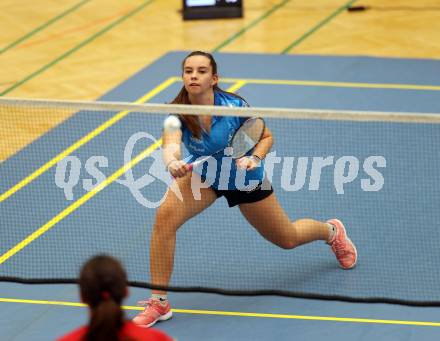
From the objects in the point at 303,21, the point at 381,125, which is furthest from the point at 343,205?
the point at 303,21

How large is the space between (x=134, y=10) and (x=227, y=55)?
8.42ft

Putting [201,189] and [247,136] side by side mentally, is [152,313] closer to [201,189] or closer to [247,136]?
[201,189]

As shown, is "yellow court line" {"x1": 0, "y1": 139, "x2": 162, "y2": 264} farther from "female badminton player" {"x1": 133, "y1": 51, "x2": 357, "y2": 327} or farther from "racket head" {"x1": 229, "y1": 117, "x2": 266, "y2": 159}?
"racket head" {"x1": 229, "y1": 117, "x2": 266, "y2": 159}

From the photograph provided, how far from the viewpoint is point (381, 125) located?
9.85 meters

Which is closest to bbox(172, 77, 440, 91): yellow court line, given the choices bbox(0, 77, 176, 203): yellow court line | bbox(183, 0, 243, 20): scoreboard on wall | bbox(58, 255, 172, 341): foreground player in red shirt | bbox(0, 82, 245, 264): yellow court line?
bbox(0, 77, 176, 203): yellow court line

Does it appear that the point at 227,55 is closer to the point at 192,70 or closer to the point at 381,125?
the point at 381,125

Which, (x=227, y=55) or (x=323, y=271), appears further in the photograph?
(x=227, y=55)

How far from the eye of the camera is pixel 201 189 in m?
7.04

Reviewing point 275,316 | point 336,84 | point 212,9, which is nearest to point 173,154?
point 275,316

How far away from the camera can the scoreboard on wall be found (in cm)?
1388

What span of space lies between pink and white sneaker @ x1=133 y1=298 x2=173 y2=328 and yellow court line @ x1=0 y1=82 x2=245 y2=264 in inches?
54.4

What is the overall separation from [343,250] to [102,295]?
378 cm

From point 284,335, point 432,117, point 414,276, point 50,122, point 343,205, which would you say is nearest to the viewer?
point 432,117

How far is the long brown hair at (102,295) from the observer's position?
13.4 ft
